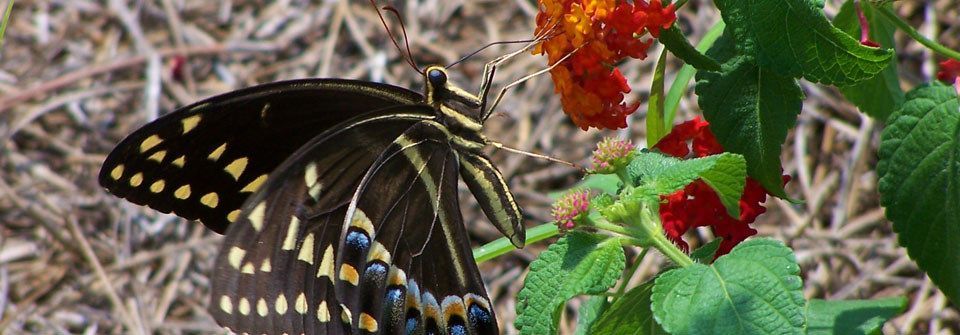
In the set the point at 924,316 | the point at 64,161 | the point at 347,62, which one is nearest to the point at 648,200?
the point at 924,316

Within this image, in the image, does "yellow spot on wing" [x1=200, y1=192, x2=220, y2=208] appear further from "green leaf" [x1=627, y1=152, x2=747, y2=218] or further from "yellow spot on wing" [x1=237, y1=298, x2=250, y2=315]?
"green leaf" [x1=627, y1=152, x2=747, y2=218]

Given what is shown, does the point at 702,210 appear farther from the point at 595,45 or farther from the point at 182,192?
the point at 182,192

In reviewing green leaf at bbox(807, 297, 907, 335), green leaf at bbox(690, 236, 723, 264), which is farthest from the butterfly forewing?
green leaf at bbox(807, 297, 907, 335)

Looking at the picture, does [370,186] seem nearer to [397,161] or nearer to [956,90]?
[397,161]

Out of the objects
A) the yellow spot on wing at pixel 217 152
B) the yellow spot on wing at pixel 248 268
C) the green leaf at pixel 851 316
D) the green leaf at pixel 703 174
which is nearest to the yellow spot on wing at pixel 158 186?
the yellow spot on wing at pixel 217 152

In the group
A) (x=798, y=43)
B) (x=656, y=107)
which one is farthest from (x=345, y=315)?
(x=798, y=43)

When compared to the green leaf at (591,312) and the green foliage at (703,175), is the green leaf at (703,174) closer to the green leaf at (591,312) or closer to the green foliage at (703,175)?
the green foliage at (703,175)
